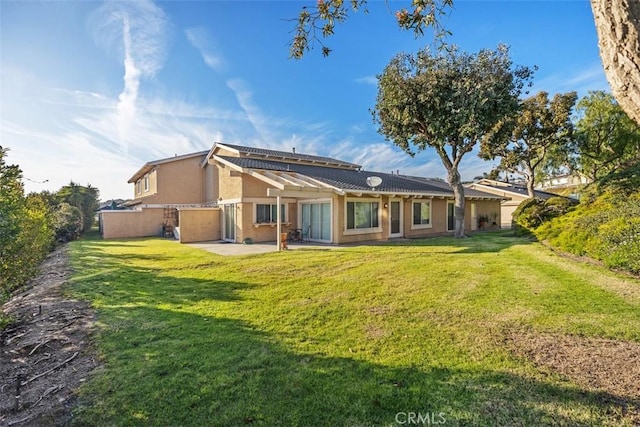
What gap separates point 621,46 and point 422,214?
19.0 meters

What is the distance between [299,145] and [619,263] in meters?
24.7

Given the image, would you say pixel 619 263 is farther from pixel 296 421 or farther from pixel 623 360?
pixel 296 421

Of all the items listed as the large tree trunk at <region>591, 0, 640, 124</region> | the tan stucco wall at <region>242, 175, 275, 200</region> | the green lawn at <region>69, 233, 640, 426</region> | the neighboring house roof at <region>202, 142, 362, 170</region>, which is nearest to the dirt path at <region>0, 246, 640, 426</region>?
the green lawn at <region>69, 233, 640, 426</region>

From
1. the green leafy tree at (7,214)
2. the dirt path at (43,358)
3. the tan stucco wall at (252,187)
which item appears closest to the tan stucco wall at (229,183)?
the tan stucco wall at (252,187)

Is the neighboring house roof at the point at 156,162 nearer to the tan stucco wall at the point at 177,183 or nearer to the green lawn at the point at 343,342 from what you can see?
the tan stucco wall at the point at 177,183

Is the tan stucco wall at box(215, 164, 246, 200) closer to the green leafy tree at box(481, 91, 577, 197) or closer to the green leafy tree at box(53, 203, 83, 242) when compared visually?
the green leafy tree at box(53, 203, 83, 242)

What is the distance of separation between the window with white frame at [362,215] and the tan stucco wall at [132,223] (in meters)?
16.2

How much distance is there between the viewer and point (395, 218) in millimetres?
18828

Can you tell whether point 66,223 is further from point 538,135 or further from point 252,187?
point 538,135

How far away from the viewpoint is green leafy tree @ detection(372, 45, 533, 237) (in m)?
16.4

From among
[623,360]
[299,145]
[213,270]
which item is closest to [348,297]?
[623,360]

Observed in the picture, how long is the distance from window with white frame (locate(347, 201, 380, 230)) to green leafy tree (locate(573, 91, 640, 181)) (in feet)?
72.3

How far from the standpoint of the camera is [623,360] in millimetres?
3963

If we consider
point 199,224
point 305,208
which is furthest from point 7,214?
point 305,208
